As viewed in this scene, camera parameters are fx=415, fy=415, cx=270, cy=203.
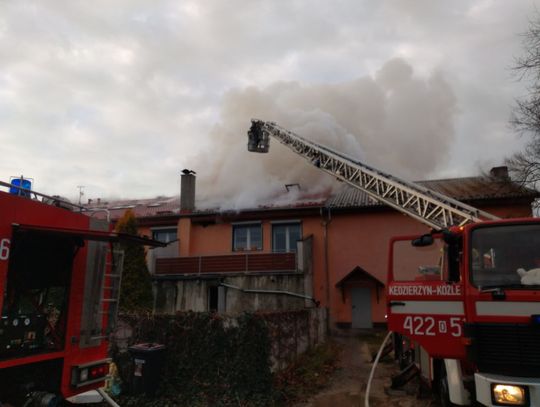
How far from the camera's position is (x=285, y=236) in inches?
765

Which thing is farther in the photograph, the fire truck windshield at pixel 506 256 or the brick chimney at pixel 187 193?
the brick chimney at pixel 187 193

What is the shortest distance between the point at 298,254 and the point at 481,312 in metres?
12.4

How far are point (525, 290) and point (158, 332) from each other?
7063 mm

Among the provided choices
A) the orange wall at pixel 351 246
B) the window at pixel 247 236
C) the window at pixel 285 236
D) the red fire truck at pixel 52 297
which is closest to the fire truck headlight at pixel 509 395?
the red fire truck at pixel 52 297

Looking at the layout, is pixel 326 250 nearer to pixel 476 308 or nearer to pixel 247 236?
pixel 247 236

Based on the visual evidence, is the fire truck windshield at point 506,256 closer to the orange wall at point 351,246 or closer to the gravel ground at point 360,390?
the gravel ground at point 360,390

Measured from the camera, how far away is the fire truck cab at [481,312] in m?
4.41

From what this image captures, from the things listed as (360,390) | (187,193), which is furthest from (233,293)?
(360,390)

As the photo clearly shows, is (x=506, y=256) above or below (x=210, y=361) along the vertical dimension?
above

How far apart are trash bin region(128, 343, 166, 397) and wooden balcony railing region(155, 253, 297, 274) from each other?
897 centimetres

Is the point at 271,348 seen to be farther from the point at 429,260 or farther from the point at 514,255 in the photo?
the point at 514,255

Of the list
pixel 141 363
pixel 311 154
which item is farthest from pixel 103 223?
pixel 311 154

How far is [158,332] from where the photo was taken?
8.97 meters

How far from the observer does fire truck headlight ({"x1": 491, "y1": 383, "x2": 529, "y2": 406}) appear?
13.6 feet
